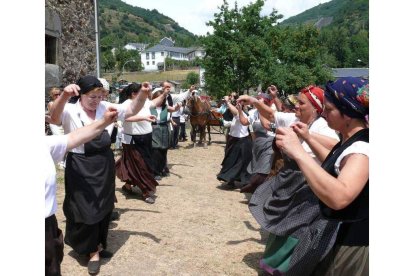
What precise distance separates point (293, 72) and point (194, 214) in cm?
3266

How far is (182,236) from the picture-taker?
4.81m

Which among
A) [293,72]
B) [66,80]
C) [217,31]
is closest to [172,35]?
[293,72]

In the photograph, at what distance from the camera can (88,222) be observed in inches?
146

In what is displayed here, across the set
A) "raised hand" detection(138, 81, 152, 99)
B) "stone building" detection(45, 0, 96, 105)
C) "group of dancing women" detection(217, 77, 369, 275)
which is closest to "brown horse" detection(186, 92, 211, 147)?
"stone building" detection(45, 0, 96, 105)

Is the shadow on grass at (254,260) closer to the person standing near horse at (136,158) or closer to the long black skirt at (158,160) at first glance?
the person standing near horse at (136,158)

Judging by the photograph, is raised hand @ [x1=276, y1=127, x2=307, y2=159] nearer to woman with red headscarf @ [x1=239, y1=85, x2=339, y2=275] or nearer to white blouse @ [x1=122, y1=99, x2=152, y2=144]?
woman with red headscarf @ [x1=239, y1=85, x2=339, y2=275]

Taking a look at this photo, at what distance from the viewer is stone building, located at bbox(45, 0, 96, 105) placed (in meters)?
7.78

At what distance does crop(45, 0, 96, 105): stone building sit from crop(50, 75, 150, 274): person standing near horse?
4.23m

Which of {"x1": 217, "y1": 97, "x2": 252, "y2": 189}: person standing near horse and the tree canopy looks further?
the tree canopy

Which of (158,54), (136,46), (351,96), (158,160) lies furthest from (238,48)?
(136,46)

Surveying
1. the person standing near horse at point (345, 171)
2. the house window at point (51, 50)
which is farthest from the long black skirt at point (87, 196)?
the house window at point (51, 50)

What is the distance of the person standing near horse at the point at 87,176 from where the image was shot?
3.71 meters

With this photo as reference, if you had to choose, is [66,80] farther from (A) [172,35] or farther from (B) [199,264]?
(A) [172,35]

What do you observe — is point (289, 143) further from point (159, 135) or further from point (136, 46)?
point (136, 46)
